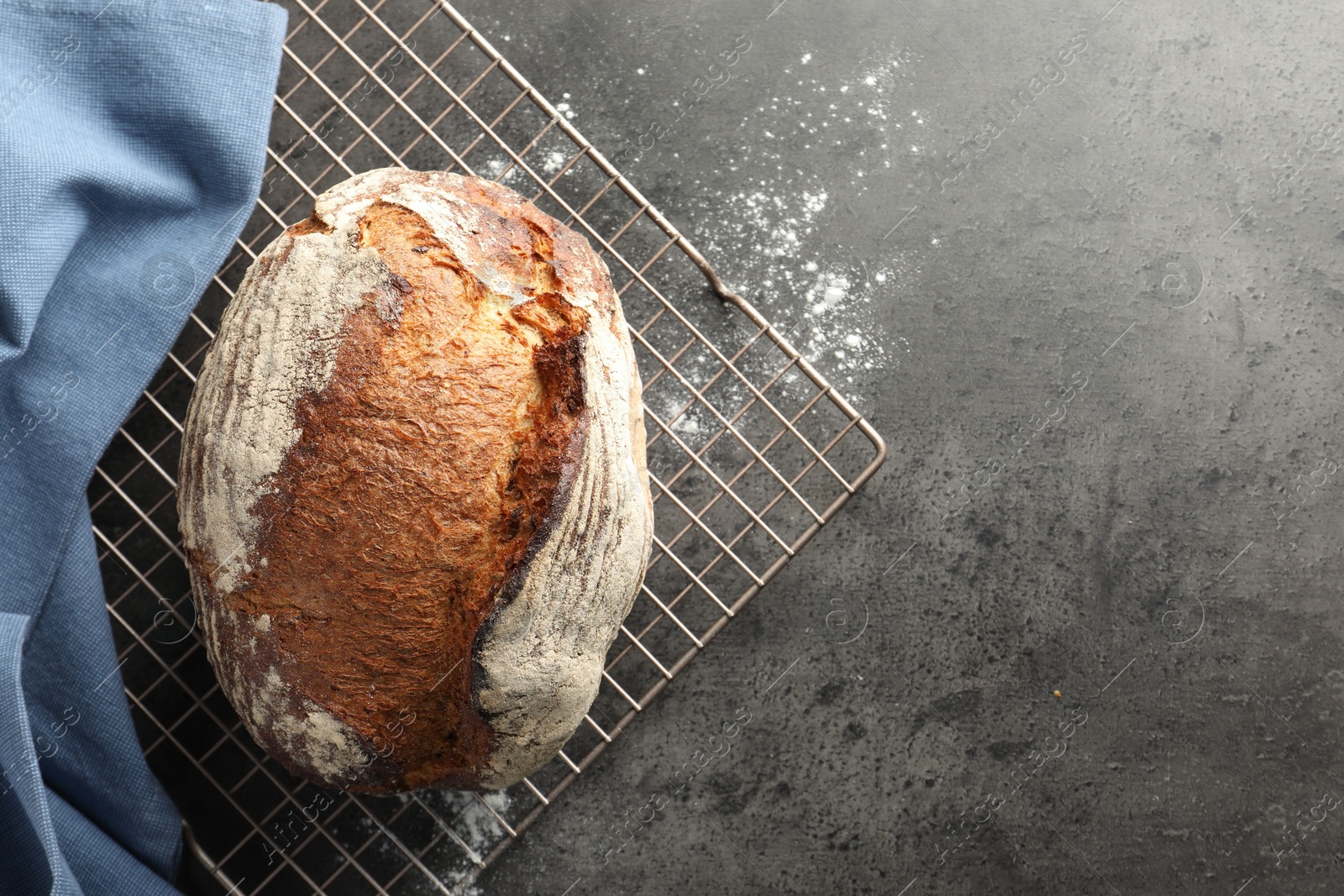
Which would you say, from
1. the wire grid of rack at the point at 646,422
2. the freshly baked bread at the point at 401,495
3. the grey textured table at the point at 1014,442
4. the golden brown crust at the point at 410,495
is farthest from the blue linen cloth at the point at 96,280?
the grey textured table at the point at 1014,442

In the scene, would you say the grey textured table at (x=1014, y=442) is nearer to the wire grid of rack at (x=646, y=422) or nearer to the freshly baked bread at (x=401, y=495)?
the wire grid of rack at (x=646, y=422)

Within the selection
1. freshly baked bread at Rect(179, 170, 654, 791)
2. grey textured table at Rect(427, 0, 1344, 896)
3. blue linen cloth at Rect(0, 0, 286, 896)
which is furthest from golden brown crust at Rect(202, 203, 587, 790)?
grey textured table at Rect(427, 0, 1344, 896)

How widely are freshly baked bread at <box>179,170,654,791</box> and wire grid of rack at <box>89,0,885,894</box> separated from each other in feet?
1.44

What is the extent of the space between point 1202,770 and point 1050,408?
861 millimetres

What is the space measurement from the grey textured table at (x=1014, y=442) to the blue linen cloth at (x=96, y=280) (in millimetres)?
693

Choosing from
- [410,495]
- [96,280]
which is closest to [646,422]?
[410,495]

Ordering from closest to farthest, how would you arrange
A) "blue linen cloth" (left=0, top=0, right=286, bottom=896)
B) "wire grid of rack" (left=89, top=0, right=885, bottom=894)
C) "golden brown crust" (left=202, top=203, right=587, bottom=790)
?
"golden brown crust" (left=202, top=203, right=587, bottom=790) → "blue linen cloth" (left=0, top=0, right=286, bottom=896) → "wire grid of rack" (left=89, top=0, right=885, bottom=894)

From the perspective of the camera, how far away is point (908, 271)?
2.06 m

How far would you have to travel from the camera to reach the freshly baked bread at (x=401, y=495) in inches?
52.7

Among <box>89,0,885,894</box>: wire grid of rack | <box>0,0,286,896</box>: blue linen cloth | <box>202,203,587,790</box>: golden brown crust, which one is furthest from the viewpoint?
<box>89,0,885,894</box>: wire grid of rack

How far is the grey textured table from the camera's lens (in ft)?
6.45

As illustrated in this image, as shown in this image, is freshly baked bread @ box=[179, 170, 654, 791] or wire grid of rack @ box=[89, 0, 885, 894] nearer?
freshly baked bread @ box=[179, 170, 654, 791]

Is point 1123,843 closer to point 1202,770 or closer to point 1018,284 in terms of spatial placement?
point 1202,770

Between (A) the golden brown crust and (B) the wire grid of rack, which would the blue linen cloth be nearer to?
(B) the wire grid of rack
